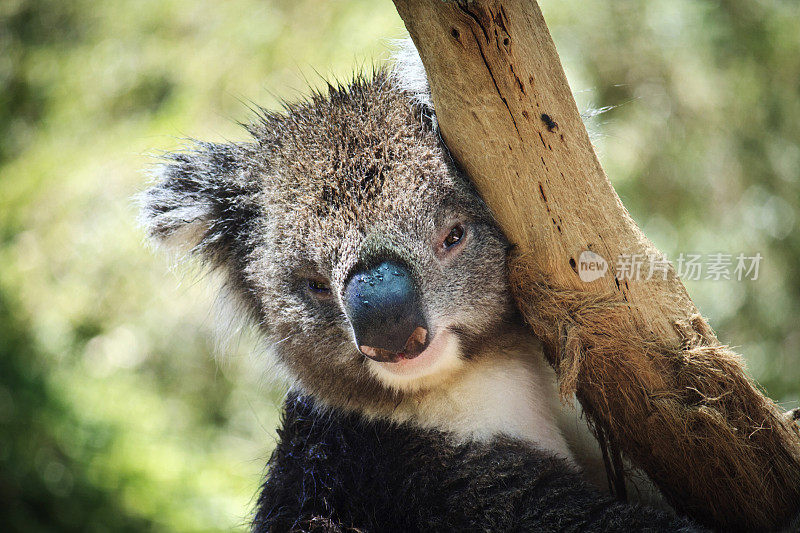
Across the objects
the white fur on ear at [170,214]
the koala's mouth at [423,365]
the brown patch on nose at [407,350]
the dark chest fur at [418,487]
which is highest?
the white fur on ear at [170,214]

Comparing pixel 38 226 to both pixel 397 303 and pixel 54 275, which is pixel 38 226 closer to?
pixel 54 275

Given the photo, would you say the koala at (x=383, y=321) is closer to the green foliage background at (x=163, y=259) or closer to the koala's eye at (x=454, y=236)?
the koala's eye at (x=454, y=236)

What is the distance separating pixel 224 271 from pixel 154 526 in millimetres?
2370

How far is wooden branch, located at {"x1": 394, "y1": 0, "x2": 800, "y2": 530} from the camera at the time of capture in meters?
1.56

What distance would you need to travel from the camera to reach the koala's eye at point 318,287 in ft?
6.07

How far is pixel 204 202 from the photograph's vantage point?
82.7 inches

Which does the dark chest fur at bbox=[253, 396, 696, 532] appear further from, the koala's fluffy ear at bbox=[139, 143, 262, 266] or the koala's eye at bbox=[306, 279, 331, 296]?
the koala's fluffy ear at bbox=[139, 143, 262, 266]

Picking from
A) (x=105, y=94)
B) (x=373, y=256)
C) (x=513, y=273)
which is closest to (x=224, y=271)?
(x=373, y=256)

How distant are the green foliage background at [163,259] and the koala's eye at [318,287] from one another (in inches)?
78.9

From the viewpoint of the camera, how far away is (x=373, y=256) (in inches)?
65.7

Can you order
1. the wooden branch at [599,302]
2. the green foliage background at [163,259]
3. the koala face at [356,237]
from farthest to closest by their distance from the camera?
the green foliage background at [163,259], the koala face at [356,237], the wooden branch at [599,302]

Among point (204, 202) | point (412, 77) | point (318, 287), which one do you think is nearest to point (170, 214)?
point (204, 202)

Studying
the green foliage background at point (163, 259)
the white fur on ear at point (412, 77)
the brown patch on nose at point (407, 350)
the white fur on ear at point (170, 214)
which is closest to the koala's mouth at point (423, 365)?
the brown patch on nose at point (407, 350)

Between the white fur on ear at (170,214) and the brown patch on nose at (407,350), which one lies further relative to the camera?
the white fur on ear at (170,214)
